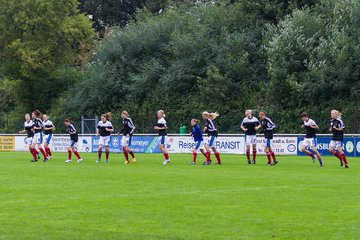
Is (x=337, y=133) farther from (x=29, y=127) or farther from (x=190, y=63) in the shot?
(x=190, y=63)

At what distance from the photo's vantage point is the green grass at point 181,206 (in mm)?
11898

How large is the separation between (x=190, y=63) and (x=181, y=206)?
141 feet

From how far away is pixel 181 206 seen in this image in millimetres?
15188

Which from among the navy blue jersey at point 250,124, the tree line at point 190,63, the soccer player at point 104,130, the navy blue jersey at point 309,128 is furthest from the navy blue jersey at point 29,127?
the tree line at point 190,63

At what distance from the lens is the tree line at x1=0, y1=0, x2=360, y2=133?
160 feet

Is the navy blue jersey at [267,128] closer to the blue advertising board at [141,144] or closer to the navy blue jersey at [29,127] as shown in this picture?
the navy blue jersey at [29,127]

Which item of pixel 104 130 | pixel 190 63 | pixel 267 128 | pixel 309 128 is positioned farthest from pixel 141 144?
pixel 309 128

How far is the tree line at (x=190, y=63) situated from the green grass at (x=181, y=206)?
78.9 feet

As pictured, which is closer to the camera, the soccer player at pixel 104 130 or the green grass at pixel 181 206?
the green grass at pixel 181 206

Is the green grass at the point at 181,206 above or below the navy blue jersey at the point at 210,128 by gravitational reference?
below

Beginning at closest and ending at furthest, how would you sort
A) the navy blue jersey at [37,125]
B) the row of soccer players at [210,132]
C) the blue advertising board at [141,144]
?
the row of soccer players at [210,132] → the navy blue jersey at [37,125] → the blue advertising board at [141,144]

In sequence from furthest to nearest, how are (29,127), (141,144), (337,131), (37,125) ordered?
1. (141,144)
2. (29,127)
3. (37,125)
4. (337,131)

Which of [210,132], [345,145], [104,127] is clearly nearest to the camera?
[210,132]

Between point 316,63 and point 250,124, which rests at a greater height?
point 316,63
